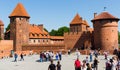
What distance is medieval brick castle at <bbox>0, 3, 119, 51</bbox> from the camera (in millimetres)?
57062

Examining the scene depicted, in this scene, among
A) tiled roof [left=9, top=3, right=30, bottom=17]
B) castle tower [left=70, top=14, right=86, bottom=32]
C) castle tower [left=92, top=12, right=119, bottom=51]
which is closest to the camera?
castle tower [left=92, top=12, right=119, bottom=51]

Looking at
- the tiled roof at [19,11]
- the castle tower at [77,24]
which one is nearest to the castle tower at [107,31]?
the tiled roof at [19,11]

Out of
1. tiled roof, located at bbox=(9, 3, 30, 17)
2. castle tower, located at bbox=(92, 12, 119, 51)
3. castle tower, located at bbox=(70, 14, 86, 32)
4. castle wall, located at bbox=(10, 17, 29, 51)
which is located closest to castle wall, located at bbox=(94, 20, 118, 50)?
castle tower, located at bbox=(92, 12, 119, 51)

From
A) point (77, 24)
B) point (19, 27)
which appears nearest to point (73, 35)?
point (19, 27)

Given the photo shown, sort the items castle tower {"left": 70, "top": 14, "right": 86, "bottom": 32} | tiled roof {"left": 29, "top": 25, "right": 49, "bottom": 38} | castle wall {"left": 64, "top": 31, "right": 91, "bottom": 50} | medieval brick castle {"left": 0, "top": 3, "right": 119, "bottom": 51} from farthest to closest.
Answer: castle tower {"left": 70, "top": 14, "right": 86, "bottom": 32}, tiled roof {"left": 29, "top": 25, "right": 49, "bottom": 38}, castle wall {"left": 64, "top": 31, "right": 91, "bottom": 50}, medieval brick castle {"left": 0, "top": 3, "right": 119, "bottom": 51}

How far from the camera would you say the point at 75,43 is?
64312 millimetres

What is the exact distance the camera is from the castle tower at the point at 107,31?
56906mm

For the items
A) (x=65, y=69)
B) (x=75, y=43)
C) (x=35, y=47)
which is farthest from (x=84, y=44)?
(x=65, y=69)

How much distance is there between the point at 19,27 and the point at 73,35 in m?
12.6

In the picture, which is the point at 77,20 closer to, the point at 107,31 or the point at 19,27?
the point at 19,27

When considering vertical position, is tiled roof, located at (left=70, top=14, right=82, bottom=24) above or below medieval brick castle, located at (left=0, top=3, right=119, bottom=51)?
above

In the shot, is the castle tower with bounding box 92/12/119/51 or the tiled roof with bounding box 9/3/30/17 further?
the tiled roof with bounding box 9/3/30/17

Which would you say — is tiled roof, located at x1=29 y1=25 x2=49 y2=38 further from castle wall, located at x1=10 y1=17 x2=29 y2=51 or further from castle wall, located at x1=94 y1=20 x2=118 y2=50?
castle wall, located at x1=94 y1=20 x2=118 y2=50

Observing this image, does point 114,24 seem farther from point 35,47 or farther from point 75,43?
point 35,47
